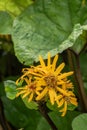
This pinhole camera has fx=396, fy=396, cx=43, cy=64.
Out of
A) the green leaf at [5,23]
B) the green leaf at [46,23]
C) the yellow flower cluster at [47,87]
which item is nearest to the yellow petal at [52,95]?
the yellow flower cluster at [47,87]

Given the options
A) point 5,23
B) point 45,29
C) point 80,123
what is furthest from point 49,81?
point 5,23

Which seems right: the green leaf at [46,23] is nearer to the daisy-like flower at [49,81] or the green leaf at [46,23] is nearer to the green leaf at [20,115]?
the daisy-like flower at [49,81]

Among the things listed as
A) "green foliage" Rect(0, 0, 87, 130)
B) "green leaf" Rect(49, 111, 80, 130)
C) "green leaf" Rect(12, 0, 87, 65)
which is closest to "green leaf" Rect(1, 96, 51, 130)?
"green foliage" Rect(0, 0, 87, 130)

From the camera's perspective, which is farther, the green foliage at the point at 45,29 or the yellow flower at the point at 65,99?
the green foliage at the point at 45,29

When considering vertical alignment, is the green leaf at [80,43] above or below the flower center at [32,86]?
above

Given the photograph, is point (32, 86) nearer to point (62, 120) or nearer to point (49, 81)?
point (49, 81)
